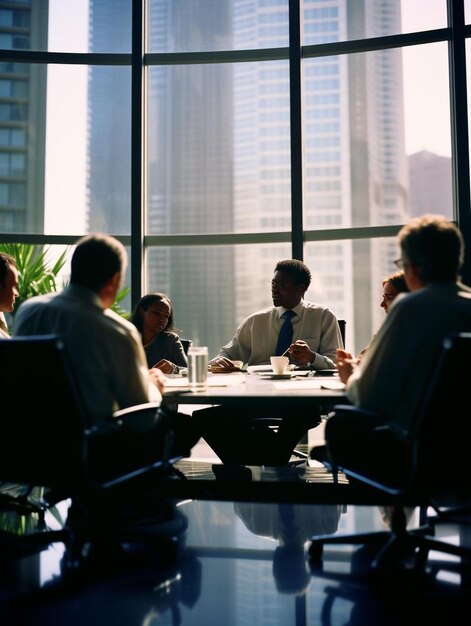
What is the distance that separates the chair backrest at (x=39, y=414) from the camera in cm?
192

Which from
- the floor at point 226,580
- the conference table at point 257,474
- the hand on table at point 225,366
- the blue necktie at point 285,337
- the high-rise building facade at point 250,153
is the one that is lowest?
the floor at point 226,580

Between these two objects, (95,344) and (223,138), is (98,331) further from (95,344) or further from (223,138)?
(223,138)

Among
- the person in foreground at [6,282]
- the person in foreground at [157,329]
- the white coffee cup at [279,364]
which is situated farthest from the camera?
the person in foreground at [157,329]

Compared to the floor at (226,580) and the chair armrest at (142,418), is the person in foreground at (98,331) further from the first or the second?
the floor at (226,580)

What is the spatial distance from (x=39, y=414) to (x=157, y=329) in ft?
5.38

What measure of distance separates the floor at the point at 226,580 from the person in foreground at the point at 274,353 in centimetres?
69

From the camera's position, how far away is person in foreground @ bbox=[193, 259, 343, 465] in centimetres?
345

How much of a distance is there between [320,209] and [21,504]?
3.49 metres

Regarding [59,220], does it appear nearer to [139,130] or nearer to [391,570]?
[139,130]

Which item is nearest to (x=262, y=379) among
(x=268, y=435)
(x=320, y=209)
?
(x=268, y=435)

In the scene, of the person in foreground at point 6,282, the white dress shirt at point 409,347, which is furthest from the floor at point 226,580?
the person in foreground at point 6,282

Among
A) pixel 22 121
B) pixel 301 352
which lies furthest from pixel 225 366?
pixel 22 121

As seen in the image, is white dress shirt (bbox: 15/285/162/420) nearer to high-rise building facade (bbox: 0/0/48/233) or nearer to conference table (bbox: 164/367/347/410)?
conference table (bbox: 164/367/347/410)

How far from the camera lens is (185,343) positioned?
13.0ft
